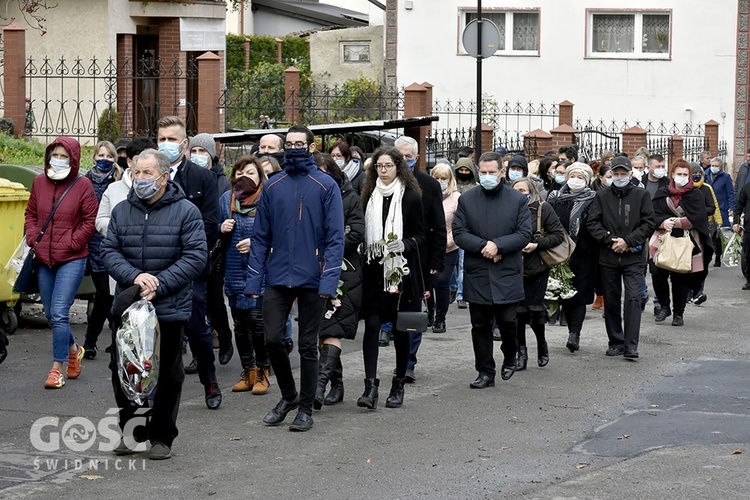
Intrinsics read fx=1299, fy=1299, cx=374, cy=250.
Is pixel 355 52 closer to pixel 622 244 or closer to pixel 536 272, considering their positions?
pixel 622 244

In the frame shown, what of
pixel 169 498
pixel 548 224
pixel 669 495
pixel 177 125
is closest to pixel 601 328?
pixel 548 224

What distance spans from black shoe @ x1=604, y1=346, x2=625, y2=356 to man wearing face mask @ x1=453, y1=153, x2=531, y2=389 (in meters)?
1.94

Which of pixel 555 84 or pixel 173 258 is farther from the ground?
pixel 555 84

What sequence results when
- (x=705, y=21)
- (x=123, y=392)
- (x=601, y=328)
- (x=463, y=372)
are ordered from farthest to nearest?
(x=705, y=21), (x=601, y=328), (x=463, y=372), (x=123, y=392)

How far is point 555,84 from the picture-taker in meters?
35.1

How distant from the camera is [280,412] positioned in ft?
28.7

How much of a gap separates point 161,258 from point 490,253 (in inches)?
129

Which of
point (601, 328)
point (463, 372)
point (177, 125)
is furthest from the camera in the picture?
point (601, 328)

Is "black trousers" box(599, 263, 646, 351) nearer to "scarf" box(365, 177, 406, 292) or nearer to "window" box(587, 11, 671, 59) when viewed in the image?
"scarf" box(365, 177, 406, 292)

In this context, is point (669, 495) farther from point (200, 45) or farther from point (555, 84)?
point (555, 84)

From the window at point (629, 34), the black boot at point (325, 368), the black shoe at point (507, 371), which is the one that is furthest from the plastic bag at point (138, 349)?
the window at point (629, 34)

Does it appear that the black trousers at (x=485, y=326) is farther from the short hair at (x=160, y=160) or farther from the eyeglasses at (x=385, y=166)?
the short hair at (x=160, y=160)

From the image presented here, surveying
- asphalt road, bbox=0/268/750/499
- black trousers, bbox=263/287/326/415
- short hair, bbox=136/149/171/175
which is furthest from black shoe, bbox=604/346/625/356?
short hair, bbox=136/149/171/175

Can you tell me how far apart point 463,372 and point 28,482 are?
4.85m
